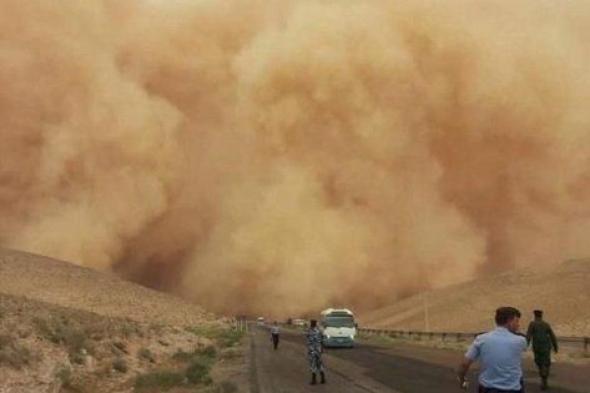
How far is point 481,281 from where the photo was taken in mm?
74250

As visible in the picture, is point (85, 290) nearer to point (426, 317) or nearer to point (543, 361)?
point (426, 317)

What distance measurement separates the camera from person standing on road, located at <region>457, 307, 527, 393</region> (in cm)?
673

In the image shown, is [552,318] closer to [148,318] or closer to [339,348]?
[339,348]

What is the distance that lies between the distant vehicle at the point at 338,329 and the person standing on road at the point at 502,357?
32902 millimetres

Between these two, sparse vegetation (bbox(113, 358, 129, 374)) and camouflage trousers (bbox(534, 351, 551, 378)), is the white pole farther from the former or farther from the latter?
camouflage trousers (bbox(534, 351, 551, 378))

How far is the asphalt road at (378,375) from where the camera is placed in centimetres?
1750

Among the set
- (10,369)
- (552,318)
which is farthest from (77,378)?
(552,318)

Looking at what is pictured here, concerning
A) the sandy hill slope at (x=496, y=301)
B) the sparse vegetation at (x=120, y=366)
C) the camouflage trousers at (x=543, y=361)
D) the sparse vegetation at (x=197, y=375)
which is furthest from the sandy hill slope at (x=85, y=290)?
the camouflage trousers at (x=543, y=361)

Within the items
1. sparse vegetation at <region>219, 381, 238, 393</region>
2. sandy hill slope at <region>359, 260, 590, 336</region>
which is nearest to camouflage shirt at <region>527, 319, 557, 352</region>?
sparse vegetation at <region>219, 381, 238, 393</region>

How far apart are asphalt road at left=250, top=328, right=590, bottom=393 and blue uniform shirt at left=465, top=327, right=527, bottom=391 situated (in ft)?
33.2

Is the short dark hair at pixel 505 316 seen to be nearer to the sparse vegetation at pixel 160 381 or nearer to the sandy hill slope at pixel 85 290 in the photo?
the sparse vegetation at pixel 160 381

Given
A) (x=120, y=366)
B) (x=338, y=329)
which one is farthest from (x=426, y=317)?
(x=120, y=366)

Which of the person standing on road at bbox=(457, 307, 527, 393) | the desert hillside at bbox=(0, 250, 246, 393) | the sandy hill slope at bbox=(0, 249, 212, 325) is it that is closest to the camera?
the person standing on road at bbox=(457, 307, 527, 393)

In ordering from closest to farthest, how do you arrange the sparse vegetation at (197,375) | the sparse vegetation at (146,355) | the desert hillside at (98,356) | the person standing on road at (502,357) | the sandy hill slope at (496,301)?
the person standing on road at (502,357)
the desert hillside at (98,356)
the sparse vegetation at (197,375)
the sparse vegetation at (146,355)
the sandy hill slope at (496,301)
